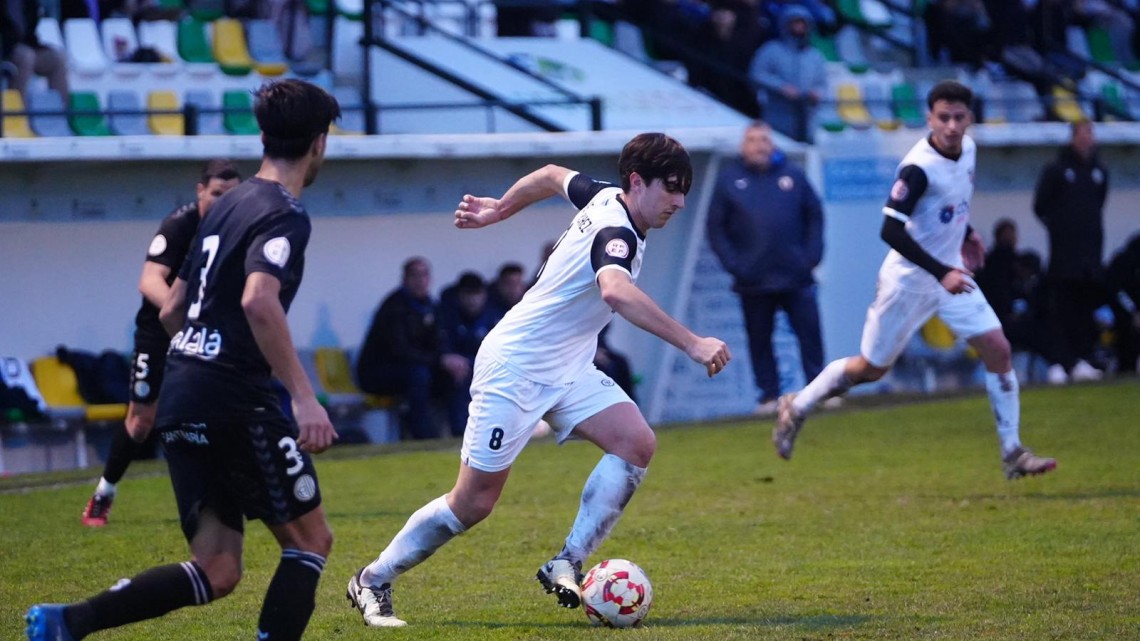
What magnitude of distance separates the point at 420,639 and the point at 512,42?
12213 mm

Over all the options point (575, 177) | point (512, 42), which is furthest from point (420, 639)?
point (512, 42)

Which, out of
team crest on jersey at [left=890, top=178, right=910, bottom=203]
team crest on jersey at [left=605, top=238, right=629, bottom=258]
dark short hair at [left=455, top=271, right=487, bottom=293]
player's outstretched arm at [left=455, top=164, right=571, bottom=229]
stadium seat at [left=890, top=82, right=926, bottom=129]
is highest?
team crest on jersey at [left=605, top=238, right=629, bottom=258]

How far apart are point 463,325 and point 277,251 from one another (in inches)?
382

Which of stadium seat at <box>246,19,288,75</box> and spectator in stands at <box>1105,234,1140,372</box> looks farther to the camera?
spectator in stands at <box>1105,234,1140,372</box>

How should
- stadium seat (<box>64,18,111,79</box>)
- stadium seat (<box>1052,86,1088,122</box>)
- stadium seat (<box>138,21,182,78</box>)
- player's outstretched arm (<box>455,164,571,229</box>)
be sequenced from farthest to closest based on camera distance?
stadium seat (<box>1052,86,1088,122</box>) → stadium seat (<box>138,21,182,78</box>) → stadium seat (<box>64,18,111,79</box>) → player's outstretched arm (<box>455,164,571,229</box>)

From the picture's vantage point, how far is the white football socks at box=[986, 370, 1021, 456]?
927cm

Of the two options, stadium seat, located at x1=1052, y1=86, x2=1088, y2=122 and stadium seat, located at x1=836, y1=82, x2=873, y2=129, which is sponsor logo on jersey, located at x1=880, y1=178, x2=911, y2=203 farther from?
stadium seat, located at x1=1052, y1=86, x2=1088, y2=122

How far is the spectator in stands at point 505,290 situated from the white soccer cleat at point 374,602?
8.35m

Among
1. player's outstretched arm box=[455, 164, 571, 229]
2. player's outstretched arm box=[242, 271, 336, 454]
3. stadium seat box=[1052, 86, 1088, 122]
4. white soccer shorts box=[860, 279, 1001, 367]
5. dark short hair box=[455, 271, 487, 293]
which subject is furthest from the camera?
stadium seat box=[1052, 86, 1088, 122]

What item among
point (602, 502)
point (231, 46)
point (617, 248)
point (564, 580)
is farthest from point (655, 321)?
point (231, 46)

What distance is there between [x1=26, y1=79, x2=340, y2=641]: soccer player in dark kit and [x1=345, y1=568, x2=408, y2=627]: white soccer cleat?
3.93 feet

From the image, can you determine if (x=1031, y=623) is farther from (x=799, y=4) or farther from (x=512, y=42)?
(x=799, y=4)

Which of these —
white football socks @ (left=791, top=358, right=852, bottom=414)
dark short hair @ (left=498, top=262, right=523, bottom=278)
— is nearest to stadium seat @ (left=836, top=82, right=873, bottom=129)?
dark short hair @ (left=498, top=262, right=523, bottom=278)

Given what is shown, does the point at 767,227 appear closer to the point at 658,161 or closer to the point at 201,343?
the point at 658,161
